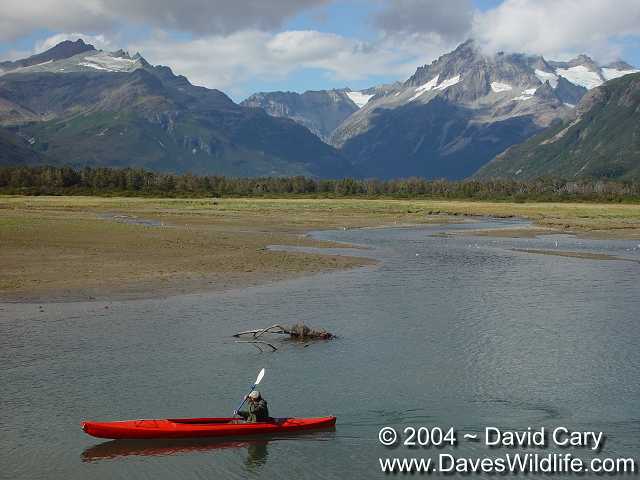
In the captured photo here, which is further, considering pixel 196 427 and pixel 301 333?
pixel 301 333

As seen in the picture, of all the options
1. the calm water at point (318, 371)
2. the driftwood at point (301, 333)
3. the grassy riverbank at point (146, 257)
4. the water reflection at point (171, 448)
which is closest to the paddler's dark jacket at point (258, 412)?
the water reflection at point (171, 448)

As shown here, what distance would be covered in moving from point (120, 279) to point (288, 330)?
66.9 feet

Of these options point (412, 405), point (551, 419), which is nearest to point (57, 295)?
point (412, 405)

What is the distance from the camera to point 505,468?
22984mm

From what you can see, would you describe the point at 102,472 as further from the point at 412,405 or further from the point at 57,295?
the point at 57,295

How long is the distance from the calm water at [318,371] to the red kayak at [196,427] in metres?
0.39

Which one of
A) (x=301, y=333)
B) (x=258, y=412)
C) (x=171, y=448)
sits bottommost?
(x=171, y=448)

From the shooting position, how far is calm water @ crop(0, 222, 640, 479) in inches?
944

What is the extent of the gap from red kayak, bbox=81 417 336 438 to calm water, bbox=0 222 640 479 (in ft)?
1.30

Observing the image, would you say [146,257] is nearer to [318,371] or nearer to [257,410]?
[318,371]

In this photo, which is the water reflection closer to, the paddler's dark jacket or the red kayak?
the red kayak

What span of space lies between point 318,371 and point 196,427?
9050mm

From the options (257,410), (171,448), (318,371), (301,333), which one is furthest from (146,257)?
(171,448)

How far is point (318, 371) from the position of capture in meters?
32.4
